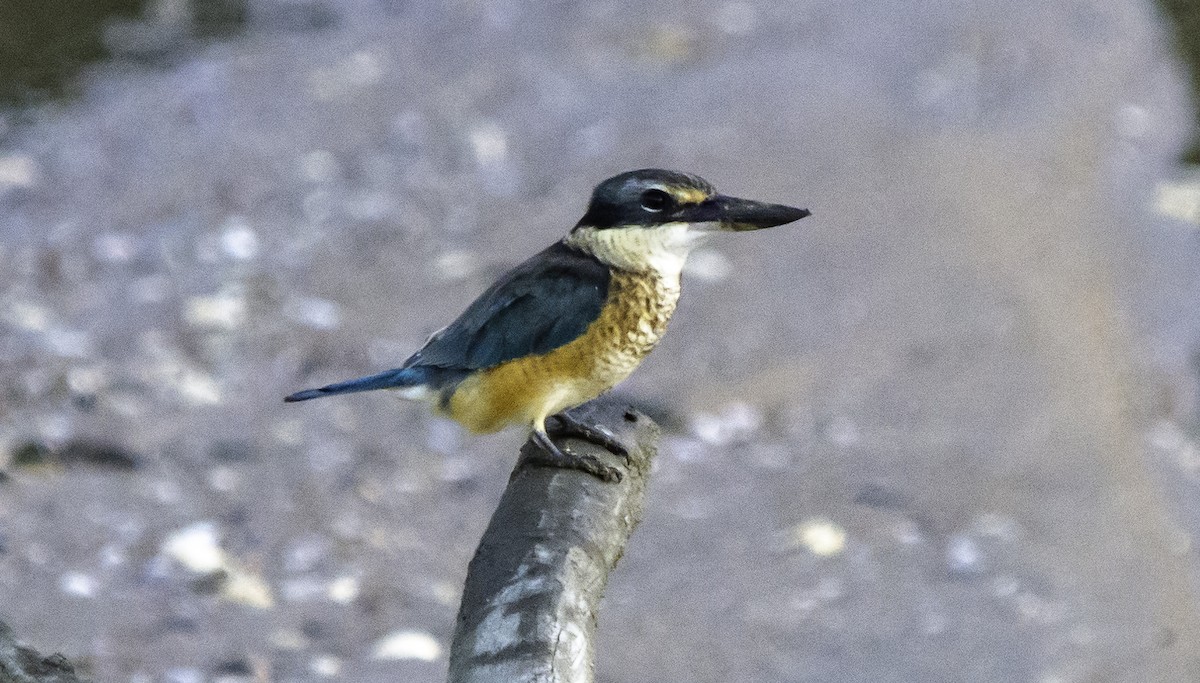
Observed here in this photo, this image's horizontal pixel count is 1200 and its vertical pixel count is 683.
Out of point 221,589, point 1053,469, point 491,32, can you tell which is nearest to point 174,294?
point 221,589

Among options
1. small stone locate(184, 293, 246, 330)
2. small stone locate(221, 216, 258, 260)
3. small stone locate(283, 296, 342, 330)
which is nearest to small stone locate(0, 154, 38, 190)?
small stone locate(221, 216, 258, 260)

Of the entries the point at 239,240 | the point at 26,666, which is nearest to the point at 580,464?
the point at 26,666

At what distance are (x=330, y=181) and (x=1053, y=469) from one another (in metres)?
2.65

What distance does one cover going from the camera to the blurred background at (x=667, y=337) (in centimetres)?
390

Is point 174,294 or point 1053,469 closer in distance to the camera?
point 1053,469

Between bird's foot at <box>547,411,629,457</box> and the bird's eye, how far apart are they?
0.38 m

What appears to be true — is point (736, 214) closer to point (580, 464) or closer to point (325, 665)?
point (580, 464)

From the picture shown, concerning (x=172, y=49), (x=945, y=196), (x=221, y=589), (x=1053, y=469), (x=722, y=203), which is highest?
(x=172, y=49)

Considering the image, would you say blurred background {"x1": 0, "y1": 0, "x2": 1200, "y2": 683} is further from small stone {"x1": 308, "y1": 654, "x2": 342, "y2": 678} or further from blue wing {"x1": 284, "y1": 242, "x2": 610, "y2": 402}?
blue wing {"x1": 284, "y1": 242, "x2": 610, "y2": 402}

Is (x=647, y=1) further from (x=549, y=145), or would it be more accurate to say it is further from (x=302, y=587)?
(x=302, y=587)

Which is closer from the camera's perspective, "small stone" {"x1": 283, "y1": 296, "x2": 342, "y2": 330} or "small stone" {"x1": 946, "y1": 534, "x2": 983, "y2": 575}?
"small stone" {"x1": 946, "y1": 534, "x2": 983, "y2": 575}

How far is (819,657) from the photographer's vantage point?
3.80 m

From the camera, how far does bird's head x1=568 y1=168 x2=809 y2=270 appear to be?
2.09 metres

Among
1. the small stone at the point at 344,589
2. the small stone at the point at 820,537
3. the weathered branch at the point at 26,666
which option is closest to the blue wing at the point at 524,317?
the weathered branch at the point at 26,666
